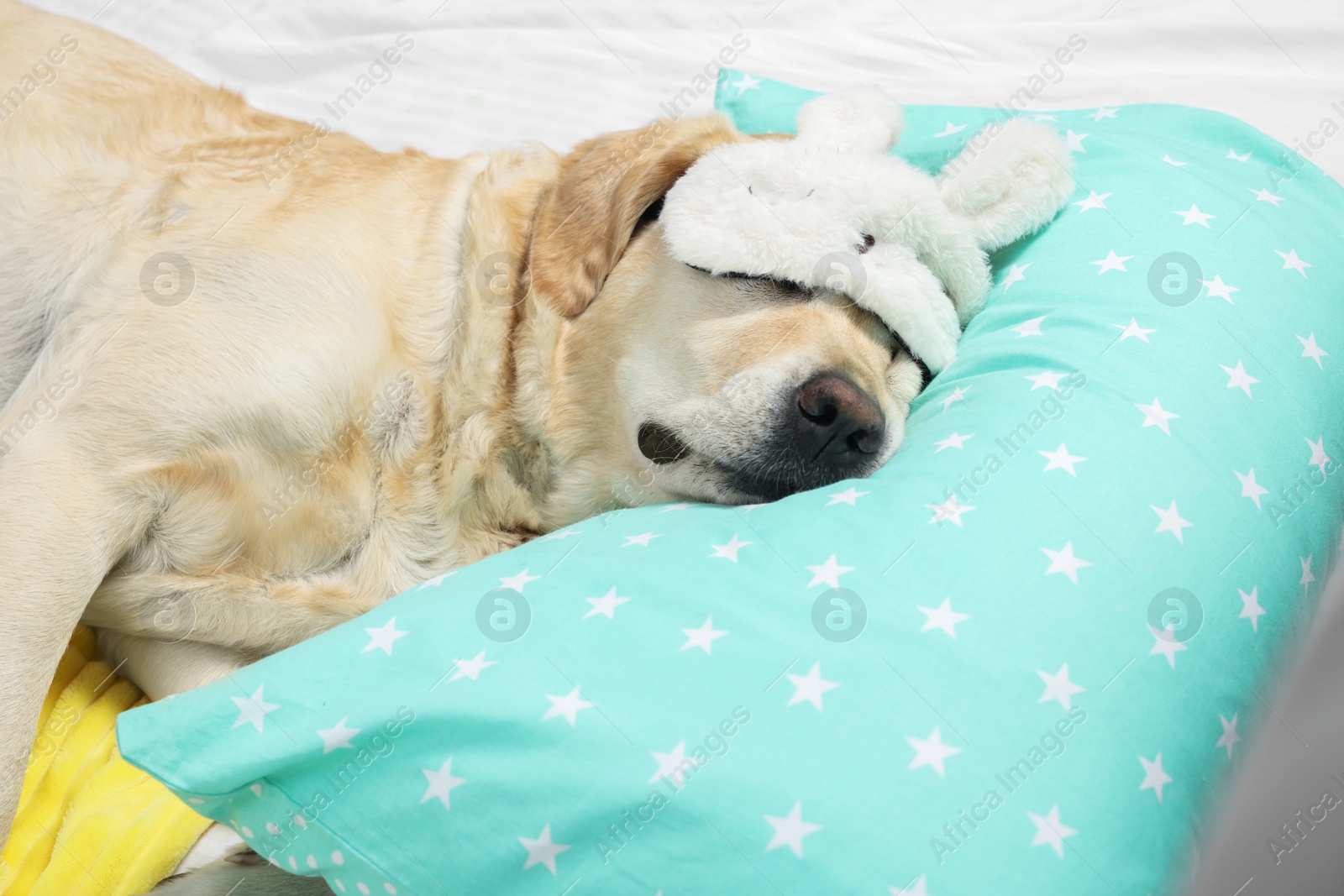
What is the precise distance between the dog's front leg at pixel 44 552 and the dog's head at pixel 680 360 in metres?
1.04

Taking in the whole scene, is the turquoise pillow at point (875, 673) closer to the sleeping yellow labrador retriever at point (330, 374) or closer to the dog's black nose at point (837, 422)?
the dog's black nose at point (837, 422)

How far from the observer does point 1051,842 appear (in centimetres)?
133

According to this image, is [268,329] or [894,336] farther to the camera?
[894,336]

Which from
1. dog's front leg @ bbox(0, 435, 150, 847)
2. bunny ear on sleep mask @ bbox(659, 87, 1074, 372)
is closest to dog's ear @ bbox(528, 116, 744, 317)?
bunny ear on sleep mask @ bbox(659, 87, 1074, 372)

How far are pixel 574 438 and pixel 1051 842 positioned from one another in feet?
5.04

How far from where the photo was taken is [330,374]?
2178 millimetres

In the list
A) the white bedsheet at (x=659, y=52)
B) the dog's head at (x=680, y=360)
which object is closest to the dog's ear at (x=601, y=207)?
the dog's head at (x=680, y=360)

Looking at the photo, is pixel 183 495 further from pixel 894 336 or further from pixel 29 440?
pixel 894 336

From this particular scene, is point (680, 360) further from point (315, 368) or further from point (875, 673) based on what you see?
point (875, 673)

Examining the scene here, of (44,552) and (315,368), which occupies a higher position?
(315,368)

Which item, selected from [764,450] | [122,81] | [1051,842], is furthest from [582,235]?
[1051,842]

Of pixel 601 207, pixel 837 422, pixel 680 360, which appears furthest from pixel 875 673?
pixel 601 207

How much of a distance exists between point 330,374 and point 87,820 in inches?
41.1

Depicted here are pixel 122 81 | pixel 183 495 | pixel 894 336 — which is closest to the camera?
pixel 183 495
